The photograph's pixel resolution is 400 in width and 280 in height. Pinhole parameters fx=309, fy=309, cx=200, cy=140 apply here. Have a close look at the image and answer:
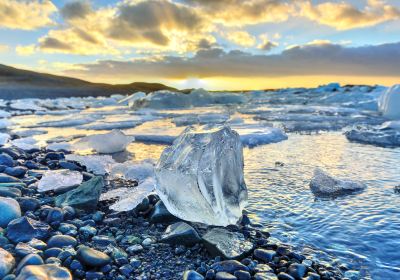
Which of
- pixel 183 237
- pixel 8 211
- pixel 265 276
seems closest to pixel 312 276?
pixel 265 276

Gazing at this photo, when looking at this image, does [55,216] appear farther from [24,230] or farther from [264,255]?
[264,255]

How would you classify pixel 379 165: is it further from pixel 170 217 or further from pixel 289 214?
pixel 170 217

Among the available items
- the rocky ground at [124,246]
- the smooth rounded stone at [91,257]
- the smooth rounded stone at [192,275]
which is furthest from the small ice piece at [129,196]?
the smooth rounded stone at [192,275]

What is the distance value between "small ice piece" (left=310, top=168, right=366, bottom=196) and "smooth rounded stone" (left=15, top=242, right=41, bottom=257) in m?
2.07

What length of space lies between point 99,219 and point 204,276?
919 millimetres

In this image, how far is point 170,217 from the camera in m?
2.08

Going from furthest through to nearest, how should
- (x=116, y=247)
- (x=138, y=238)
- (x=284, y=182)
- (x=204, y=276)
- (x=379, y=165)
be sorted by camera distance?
(x=379, y=165), (x=284, y=182), (x=138, y=238), (x=116, y=247), (x=204, y=276)

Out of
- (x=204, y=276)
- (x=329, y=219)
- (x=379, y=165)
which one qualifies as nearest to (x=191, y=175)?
(x=204, y=276)

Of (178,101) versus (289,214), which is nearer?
(289,214)

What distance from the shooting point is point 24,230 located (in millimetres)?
1742

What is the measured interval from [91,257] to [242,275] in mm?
745

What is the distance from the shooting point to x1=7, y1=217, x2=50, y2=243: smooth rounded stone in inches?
66.7

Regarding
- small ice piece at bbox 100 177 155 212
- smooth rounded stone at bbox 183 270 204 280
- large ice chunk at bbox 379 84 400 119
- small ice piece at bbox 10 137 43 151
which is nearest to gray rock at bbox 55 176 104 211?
small ice piece at bbox 100 177 155 212

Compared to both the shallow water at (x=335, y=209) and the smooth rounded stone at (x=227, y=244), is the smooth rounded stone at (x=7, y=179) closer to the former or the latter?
the shallow water at (x=335, y=209)
